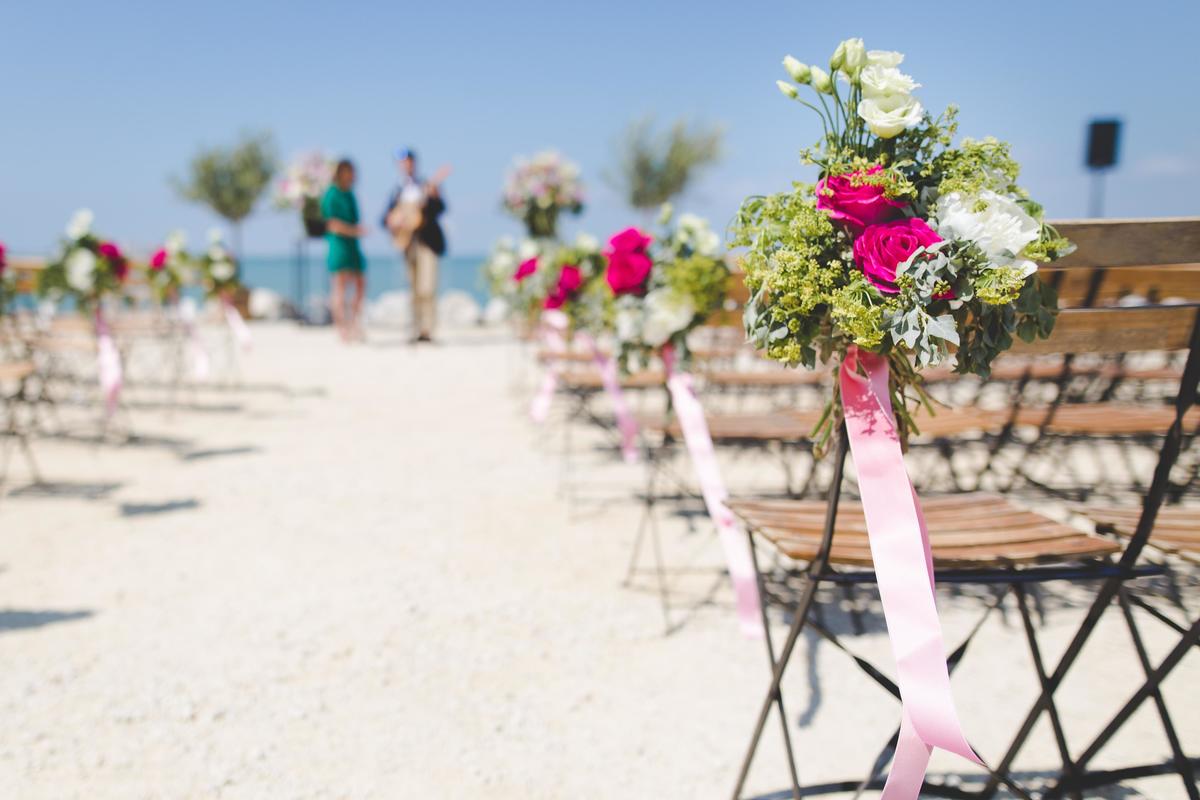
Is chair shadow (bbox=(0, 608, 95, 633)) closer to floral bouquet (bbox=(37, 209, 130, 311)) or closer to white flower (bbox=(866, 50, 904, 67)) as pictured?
white flower (bbox=(866, 50, 904, 67))

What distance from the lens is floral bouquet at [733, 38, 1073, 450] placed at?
A: 1546 mm

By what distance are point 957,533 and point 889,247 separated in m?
0.76

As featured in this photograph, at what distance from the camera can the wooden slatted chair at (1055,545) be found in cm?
172

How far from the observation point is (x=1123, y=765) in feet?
7.27

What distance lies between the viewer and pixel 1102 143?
1483cm

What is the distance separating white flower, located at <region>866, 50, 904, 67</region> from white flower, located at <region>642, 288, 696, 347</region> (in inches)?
67.5

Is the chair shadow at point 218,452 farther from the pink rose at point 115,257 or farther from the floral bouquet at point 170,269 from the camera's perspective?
the floral bouquet at point 170,269

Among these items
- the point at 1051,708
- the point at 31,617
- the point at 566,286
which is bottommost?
the point at 31,617

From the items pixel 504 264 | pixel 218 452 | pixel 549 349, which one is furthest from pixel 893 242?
pixel 504 264

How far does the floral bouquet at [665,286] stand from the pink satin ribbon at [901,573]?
64.5 inches

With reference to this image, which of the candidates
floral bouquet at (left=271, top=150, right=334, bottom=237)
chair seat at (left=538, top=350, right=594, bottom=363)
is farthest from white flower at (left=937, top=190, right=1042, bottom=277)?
floral bouquet at (left=271, top=150, right=334, bottom=237)

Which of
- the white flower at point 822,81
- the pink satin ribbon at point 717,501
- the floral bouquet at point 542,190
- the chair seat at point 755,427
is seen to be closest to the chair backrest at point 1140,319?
the white flower at point 822,81

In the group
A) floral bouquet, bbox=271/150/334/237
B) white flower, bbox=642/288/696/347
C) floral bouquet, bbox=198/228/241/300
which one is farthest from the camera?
floral bouquet, bbox=271/150/334/237

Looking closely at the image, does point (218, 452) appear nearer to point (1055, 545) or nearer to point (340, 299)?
point (1055, 545)
